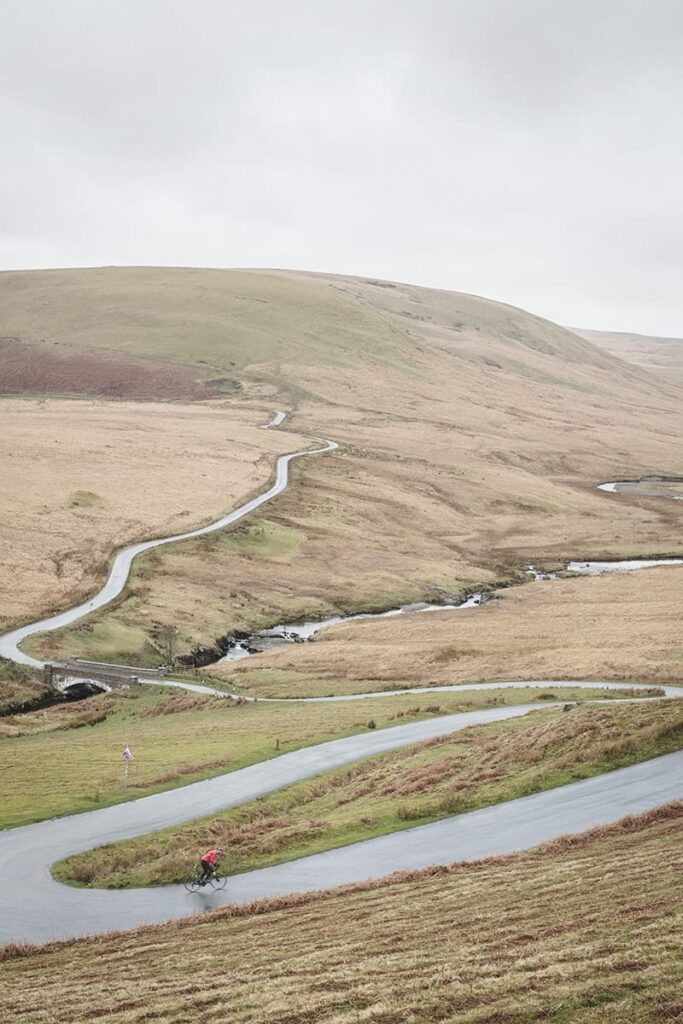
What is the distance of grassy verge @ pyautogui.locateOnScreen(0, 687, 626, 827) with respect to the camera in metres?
45.1

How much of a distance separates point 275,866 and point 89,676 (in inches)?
1394

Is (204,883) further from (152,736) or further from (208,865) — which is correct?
(152,736)

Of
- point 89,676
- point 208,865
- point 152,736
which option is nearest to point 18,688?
point 89,676

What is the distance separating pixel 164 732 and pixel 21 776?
35.3 ft

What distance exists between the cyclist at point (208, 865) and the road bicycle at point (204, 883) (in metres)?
0.04

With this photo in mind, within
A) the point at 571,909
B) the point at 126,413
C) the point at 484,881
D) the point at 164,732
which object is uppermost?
the point at 126,413

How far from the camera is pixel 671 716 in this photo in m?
45.8

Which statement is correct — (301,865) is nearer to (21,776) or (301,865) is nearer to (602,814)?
(602,814)

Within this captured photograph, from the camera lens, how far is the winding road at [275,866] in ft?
110

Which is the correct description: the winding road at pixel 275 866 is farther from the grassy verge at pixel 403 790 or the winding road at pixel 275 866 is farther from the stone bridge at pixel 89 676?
the stone bridge at pixel 89 676

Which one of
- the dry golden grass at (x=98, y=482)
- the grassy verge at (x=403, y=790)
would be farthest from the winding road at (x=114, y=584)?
the grassy verge at (x=403, y=790)

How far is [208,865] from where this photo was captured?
3478 cm

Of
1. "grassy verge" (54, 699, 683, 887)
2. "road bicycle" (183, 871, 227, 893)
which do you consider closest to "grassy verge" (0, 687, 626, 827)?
"grassy verge" (54, 699, 683, 887)

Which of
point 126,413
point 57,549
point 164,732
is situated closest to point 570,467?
point 126,413
